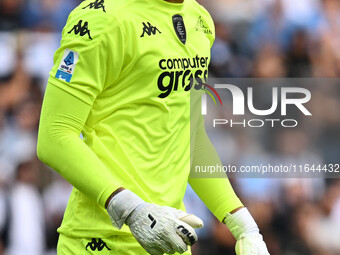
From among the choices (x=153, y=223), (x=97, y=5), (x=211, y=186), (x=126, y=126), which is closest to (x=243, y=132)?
(x=211, y=186)

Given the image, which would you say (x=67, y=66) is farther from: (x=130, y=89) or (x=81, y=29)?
(x=130, y=89)

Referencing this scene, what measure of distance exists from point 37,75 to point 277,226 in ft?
7.46

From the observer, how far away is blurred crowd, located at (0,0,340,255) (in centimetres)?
505

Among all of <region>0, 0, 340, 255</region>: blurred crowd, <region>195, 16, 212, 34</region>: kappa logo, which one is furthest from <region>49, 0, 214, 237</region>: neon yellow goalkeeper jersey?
<region>0, 0, 340, 255</region>: blurred crowd

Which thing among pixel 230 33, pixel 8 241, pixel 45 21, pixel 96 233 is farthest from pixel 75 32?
pixel 230 33

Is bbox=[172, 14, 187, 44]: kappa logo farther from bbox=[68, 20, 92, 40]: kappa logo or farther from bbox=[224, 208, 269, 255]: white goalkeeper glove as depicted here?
bbox=[224, 208, 269, 255]: white goalkeeper glove

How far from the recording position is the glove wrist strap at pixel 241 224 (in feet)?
8.65

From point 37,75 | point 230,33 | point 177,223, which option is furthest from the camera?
point 230,33

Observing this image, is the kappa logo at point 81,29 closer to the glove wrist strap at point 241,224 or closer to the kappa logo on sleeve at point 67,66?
the kappa logo on sleeve at point 67,66

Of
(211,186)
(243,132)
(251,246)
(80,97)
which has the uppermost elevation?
(80,97)

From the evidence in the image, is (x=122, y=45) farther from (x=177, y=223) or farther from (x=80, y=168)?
(x=177, y=223)

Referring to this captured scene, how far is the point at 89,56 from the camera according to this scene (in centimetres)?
226

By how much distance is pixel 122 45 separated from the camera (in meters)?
2.29

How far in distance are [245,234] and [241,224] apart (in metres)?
0.04
